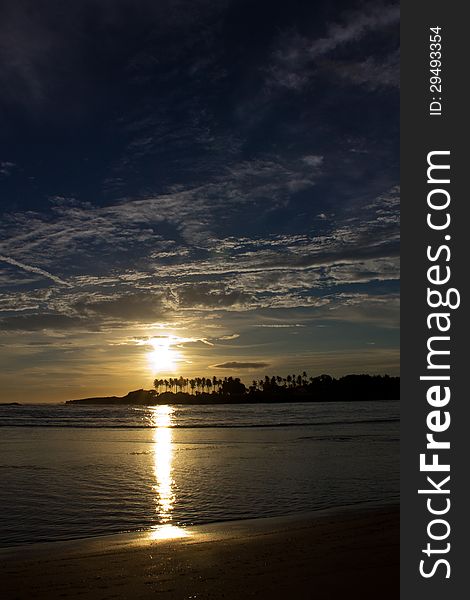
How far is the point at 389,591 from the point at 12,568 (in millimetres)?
6607

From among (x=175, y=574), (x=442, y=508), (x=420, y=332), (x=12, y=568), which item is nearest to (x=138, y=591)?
(x=175, y=574)

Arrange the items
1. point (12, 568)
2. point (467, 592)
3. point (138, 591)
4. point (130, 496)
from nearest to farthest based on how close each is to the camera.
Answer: point (467, 592) < point (138, 591) < point (12, 568) < point (130, 496)

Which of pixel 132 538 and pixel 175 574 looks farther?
pixel 132 538

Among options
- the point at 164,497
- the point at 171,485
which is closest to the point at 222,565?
the point at 164,497

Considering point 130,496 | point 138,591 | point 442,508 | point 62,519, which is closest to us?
point 442,508

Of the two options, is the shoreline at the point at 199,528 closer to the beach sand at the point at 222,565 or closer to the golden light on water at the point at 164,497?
the beach sand at the point at 222,565

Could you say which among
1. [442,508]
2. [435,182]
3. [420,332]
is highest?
[435,182]

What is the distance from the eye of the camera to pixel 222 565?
970cm

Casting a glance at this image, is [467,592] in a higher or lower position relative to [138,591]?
higher

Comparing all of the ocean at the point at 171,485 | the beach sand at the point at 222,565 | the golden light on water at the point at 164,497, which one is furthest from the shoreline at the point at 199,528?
the ocean at the point at 171,485

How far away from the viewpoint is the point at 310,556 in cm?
1014

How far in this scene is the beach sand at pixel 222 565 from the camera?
821 cm

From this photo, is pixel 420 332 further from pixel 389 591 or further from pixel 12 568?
pixel 12 568

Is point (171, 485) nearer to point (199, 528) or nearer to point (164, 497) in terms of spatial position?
point (164, 497)
